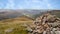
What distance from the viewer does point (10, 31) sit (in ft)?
117

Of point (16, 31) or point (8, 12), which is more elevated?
point (8, 12)

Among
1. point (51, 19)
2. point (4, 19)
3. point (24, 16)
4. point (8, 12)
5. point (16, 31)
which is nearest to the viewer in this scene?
point (51, 19)

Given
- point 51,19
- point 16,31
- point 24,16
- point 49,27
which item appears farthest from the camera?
point 24,16

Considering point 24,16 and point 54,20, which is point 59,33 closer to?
point 54,20

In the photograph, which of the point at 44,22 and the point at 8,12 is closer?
the point at 44,22

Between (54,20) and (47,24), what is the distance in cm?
234

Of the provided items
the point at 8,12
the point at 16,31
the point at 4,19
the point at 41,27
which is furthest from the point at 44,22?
the point at 8,12

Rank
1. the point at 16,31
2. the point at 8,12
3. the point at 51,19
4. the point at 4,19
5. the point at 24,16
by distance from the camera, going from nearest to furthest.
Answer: the point at 51,19
the point at 16,31
the point at 4,19
the point at 24,16
the point at 8,12

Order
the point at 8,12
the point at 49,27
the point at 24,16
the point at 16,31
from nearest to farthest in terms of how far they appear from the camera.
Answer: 1. the point at 49,27
2. the point at 16,31
3. the point at 24,16
4. the point at 8,12

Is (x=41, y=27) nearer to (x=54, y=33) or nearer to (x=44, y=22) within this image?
(x=44, y=22)

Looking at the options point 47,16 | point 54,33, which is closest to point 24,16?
point 47,16

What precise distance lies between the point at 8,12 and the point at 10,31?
95.8ft

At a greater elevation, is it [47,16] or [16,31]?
[47,16]

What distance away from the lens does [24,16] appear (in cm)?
5834
